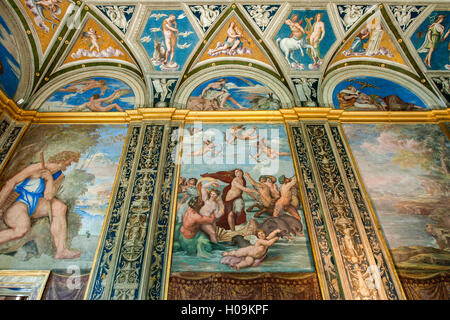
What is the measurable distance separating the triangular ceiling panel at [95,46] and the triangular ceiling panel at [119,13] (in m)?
0.37

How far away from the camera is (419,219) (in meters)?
6.06

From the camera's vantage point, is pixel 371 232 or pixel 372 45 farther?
pixel 372 45

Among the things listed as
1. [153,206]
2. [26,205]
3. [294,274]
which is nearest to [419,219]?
[294,274]

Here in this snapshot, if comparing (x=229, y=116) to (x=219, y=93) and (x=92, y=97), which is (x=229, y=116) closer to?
(x=219, y=93)

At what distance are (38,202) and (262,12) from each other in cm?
705

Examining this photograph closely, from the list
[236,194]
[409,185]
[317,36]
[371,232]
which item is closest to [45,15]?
[236,194]

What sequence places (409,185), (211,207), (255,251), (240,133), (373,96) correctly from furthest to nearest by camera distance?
1. (373,96)
2. (240,133)
3. (409,185)
4. (211,207)
5. (255,251)

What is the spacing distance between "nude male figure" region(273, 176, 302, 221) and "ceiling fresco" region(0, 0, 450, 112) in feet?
7.78

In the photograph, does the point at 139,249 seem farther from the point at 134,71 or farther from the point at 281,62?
the point at 281,62

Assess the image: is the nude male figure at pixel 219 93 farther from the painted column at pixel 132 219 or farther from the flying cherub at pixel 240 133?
the painted column at pixel 132 219

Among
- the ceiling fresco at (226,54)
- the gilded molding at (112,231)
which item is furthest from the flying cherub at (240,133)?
the gilded molding at (112,231)

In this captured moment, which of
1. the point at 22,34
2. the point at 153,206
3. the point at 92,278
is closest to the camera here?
the point at 92,278

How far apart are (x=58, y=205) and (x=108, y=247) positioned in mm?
1534

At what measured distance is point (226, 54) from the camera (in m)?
9.09
